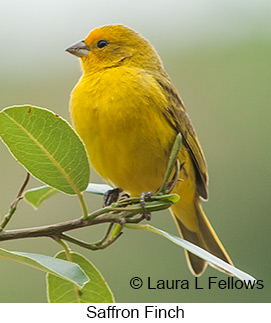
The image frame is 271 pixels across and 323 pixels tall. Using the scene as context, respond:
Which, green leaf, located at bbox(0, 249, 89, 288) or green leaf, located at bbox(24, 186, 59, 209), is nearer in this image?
green leaf, located at bbox(0, 249, 89, 288)

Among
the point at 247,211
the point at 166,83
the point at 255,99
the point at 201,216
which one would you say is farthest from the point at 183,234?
the point at 255,99

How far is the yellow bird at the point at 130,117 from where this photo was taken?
2.17 meters

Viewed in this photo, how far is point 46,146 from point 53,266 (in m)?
0.30

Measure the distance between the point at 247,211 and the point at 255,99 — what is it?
1.16m

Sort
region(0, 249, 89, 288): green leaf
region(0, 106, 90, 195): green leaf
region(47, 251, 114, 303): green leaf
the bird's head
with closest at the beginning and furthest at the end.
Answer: region(0, 249, 89, 288): green leaf → region(0, 106, 90, 195): green leaf → region(47, 251, 114, 303): green leaf → the bird's head

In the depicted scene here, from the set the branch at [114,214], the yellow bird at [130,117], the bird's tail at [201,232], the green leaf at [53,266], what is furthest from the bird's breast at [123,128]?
the green leaf at [53,266]

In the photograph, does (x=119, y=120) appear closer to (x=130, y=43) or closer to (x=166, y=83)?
(x=166, y=83)

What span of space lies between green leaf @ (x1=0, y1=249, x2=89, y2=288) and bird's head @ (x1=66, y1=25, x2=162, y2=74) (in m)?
1.27

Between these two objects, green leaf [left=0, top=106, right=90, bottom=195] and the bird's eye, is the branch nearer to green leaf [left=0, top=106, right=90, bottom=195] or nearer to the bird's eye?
green leaf [left=0, top=106, right=90, bottom=195]

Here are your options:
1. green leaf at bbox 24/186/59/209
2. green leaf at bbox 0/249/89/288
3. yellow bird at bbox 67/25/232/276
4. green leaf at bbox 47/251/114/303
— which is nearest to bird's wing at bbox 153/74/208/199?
yellow bird at bbox 67/25/232/276

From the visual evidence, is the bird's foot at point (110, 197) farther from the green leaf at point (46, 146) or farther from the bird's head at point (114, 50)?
the green leaf at point (46, 146)

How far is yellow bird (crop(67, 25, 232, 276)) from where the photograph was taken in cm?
217

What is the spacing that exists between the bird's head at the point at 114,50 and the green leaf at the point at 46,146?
1031 millimetres

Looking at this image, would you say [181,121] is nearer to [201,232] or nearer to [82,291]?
[201,232]
